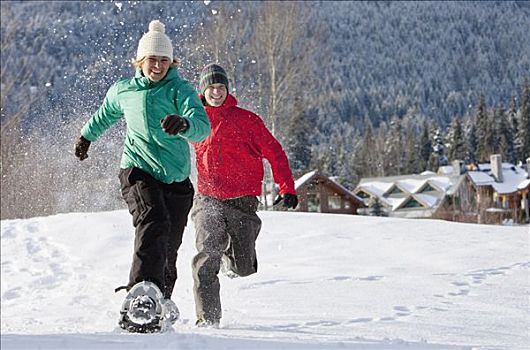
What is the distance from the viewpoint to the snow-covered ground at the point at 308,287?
2.68m

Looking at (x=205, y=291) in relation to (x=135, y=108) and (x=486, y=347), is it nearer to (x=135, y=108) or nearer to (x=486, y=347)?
(x=135, y=108)

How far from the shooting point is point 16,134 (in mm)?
17953

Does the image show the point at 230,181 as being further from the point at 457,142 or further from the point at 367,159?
the point at 367,159

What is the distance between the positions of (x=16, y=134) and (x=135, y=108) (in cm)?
1613

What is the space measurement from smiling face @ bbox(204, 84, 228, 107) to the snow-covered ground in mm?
1223

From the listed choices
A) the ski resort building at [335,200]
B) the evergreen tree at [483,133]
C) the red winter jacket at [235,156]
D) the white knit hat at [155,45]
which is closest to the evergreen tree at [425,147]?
the evergreen tree at [483,133]

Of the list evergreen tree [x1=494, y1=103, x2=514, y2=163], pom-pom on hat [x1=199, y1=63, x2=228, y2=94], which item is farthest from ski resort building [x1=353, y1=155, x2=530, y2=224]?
pom-pom on hat [x1=199, y1=63, x2=228, y2=94]

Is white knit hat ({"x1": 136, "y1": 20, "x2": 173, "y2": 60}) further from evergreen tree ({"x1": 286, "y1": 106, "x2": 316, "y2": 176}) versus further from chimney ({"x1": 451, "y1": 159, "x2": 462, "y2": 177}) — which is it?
chimney ({"x1": 451, "y1": 159, "x2": 462, "y2": 177})

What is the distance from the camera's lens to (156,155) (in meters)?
Result: 3.04

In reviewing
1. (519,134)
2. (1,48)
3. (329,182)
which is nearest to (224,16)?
(1,48)

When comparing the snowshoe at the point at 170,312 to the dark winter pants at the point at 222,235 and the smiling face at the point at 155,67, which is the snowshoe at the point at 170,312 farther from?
the smiling face at the point at 155,67

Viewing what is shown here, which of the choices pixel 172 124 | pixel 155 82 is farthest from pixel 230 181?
pixel 172 124

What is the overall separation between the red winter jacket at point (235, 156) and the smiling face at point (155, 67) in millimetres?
550

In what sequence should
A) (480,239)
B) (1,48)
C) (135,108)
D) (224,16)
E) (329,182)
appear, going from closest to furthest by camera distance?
(135,108), (480,239), (1,48), (224,16), (329,182)
